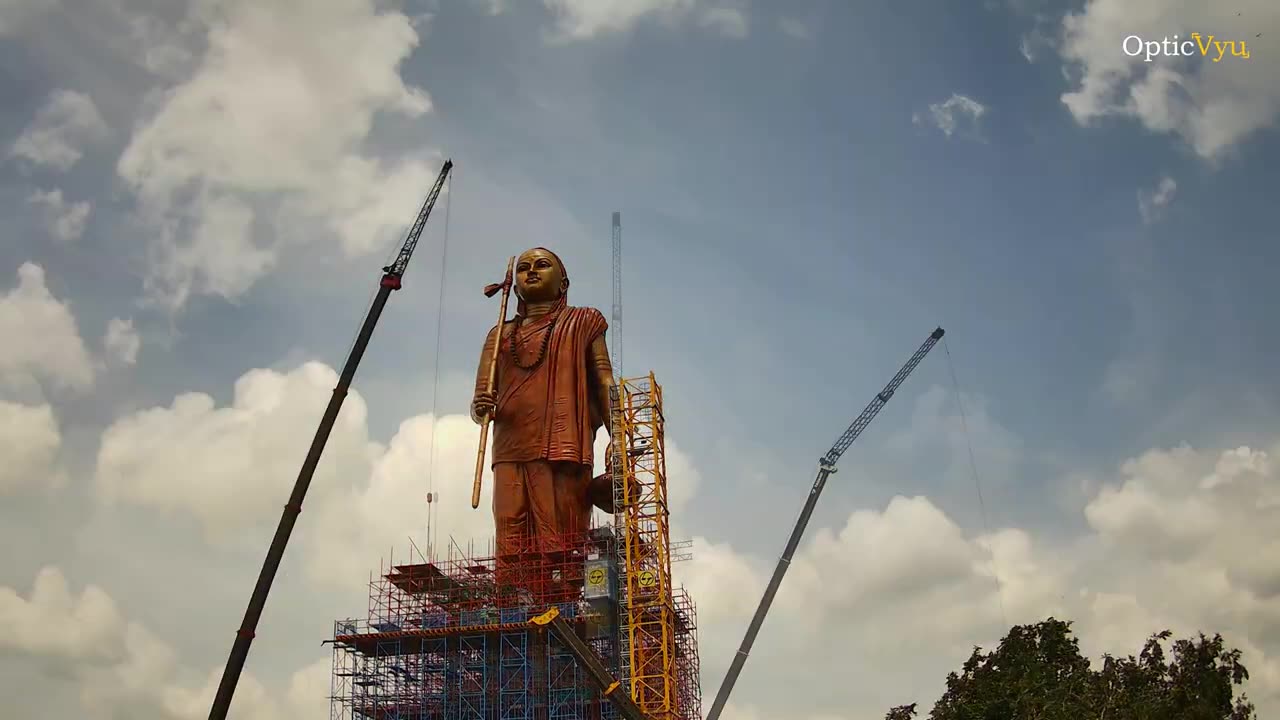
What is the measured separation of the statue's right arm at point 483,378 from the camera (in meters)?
61.5

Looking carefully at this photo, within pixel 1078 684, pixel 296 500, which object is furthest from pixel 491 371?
pixel 1078 684

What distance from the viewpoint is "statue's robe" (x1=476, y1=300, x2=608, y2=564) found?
59.7 m

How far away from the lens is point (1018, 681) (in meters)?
53.1

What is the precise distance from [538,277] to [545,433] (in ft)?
24.9

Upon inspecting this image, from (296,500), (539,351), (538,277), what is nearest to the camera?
(296,500)

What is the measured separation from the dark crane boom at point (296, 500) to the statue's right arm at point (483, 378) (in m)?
5.03

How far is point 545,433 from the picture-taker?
60.4 metres

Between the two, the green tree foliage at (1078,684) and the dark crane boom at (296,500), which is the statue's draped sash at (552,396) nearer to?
the dark crane boom at (296,500)

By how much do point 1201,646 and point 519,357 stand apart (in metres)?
30.2

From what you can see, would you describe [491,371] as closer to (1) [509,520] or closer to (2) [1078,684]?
(1) [509,520]

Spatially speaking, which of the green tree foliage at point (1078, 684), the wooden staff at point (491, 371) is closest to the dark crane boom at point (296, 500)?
the wooden staff at point (491, 371)

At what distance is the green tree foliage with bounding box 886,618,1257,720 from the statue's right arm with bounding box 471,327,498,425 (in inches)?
854

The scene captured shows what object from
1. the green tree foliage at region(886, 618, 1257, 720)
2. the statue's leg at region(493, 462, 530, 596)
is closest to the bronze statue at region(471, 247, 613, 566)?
the statue's leg at region(493, 462, 530, 596)

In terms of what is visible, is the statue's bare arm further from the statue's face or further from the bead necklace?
the statue's face
